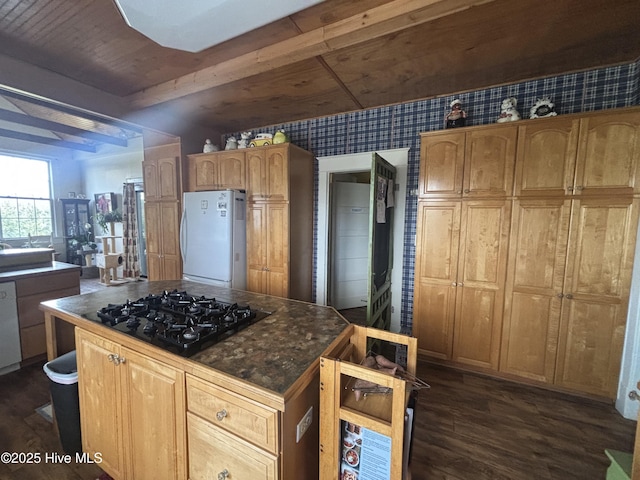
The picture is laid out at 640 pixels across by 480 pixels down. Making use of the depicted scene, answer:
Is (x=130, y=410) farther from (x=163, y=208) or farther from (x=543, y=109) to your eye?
(x=543, y=109)

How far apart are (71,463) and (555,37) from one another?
4.01 m

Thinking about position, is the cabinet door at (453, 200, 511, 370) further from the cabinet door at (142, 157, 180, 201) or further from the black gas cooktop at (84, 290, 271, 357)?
the cabinet door at (142, 157, 180, 201)

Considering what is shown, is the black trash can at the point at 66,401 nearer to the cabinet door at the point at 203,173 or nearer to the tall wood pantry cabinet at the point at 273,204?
the tall wood pantry cabinet at the point at 273,204

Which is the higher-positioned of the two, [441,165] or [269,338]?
[441,165]

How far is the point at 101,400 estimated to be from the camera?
135 cm

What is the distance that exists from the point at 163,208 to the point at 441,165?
11.0 feet

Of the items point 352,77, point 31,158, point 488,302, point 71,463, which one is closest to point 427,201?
point 488,302

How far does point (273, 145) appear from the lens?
284 centimetres

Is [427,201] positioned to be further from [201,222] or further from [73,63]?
Answer: [73,63]

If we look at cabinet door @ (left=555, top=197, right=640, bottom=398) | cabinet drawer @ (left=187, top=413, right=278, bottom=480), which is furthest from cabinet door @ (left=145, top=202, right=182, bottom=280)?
cabinet door @ (left=555, top=197, right=640, bottom=398)

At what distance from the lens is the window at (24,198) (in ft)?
19.3

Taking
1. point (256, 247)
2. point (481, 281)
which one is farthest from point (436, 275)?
point (256, 247)

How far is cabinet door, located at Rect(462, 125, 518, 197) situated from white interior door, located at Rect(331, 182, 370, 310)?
6.33 feet

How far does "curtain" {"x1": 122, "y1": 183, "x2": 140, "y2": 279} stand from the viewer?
5699 millimetres
